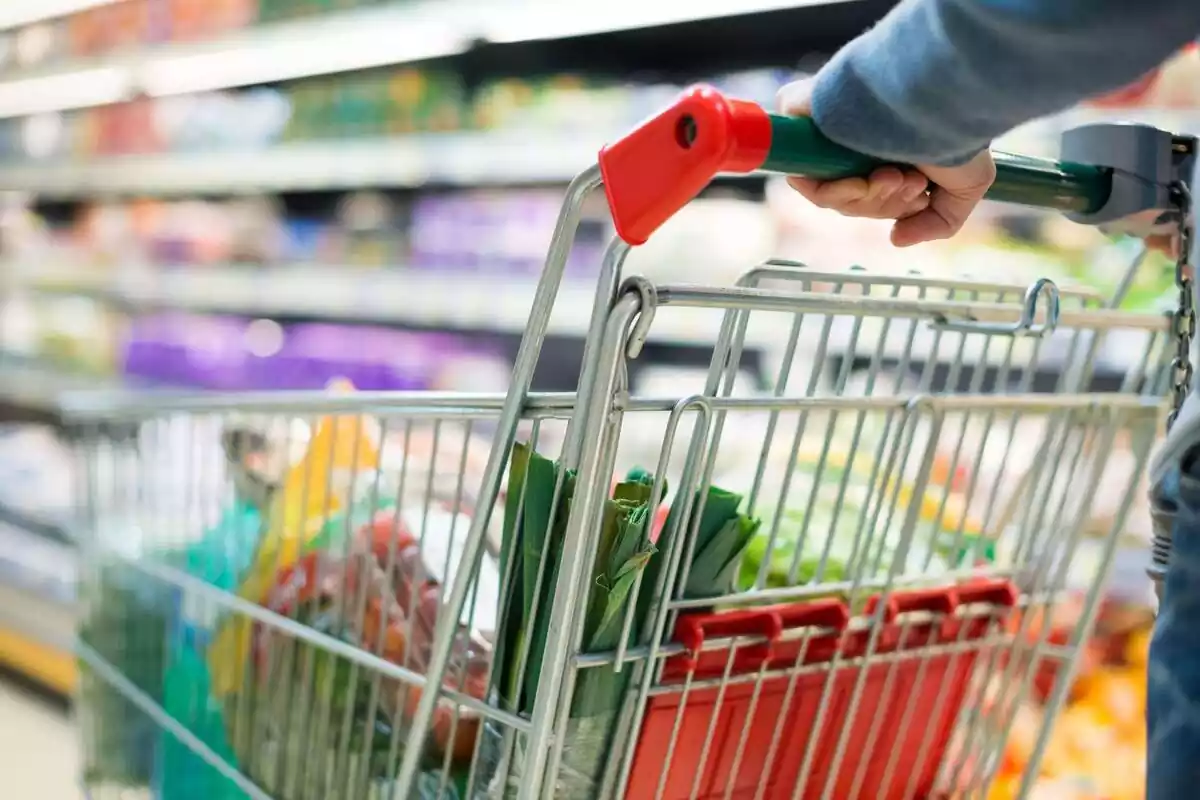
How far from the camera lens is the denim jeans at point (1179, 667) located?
583mm

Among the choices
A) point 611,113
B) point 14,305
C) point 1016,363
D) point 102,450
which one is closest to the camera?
point 102,450

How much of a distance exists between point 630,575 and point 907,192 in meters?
0.32

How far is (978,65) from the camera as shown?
1.85 feet

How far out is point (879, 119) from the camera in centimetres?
64

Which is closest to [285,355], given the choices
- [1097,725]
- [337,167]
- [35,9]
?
[337,167]

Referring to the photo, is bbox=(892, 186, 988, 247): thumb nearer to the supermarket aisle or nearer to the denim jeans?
the denim jeans

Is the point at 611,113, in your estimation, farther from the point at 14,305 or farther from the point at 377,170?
the point at 14,305

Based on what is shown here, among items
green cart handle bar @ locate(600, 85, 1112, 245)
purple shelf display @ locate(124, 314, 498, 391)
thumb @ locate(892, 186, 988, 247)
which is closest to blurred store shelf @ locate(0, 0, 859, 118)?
purple shelf display @ locate(124, 314, 498, 391)

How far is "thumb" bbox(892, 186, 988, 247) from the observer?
79 centimetres

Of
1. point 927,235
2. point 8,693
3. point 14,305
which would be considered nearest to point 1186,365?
point 927,235

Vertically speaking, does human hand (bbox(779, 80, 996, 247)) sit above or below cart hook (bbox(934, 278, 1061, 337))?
above

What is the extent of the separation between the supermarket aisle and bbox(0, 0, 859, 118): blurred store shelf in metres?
1.90

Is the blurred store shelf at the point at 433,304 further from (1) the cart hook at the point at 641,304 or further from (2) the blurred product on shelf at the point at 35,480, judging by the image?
(1) the cart hook at the point at 641,304

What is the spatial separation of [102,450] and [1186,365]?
145 cm
